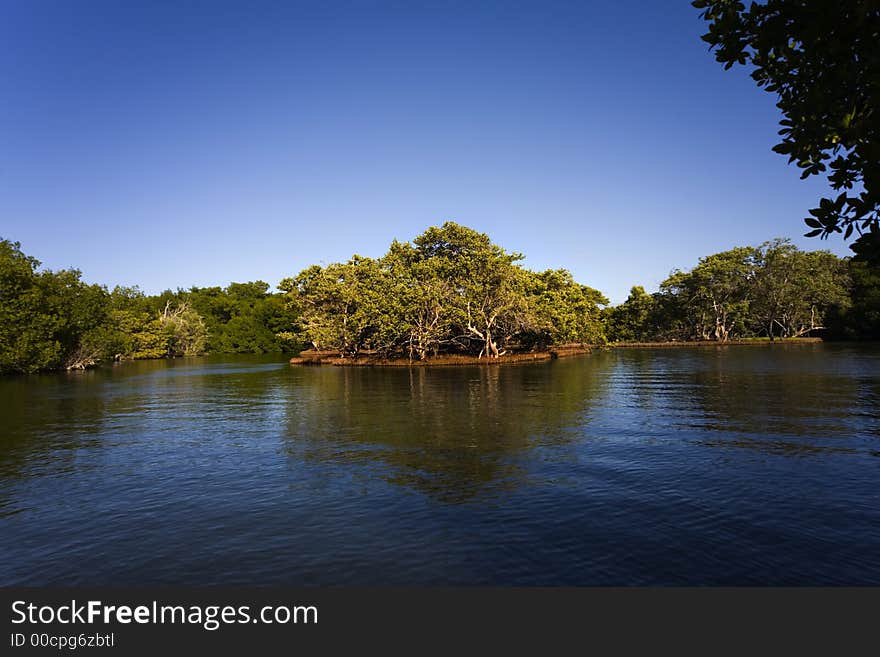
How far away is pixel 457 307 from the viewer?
274ft

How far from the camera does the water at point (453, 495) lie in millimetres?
12008

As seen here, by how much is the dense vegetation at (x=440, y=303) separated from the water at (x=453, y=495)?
4640 centimetres

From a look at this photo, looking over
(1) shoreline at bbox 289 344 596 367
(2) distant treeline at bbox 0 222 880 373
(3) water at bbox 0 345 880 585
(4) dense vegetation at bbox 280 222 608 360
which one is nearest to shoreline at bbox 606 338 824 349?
(2) distant treeline at bbox 0 222 880 373

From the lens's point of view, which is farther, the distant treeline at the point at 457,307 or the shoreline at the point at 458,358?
the shoreline at the point at 458,358

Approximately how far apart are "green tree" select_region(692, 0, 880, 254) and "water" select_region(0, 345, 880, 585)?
787cm

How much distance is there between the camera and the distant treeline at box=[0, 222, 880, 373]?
8344 centimetres

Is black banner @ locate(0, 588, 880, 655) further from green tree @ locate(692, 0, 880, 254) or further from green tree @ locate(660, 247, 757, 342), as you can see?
green tree @ locate(660, 247, 757, 342)

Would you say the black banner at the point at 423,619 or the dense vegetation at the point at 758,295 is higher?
the dense vegetation at the point at 758,295

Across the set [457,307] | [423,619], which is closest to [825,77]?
[423,619]

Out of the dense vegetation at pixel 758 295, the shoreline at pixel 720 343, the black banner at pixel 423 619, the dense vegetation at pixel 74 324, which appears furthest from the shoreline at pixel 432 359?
the black banner at pixel 423 619

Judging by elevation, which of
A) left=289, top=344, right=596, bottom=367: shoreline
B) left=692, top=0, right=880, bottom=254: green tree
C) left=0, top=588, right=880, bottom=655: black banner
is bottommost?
left=0, top=588, right=880, bottom=655: black banner

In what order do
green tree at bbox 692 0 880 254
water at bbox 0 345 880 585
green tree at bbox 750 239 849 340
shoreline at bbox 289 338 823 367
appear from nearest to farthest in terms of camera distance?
green tree at bbox 692 0 880 254 → water at bbox 0 345 880 585 → shoreline at bbox 289 338 823 367 → green tree at bbox 750 239 849 340

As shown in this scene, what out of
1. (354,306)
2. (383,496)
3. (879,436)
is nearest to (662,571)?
(383,496)

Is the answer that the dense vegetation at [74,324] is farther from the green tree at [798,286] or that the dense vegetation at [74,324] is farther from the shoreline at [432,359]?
the green tree at [798,286]
